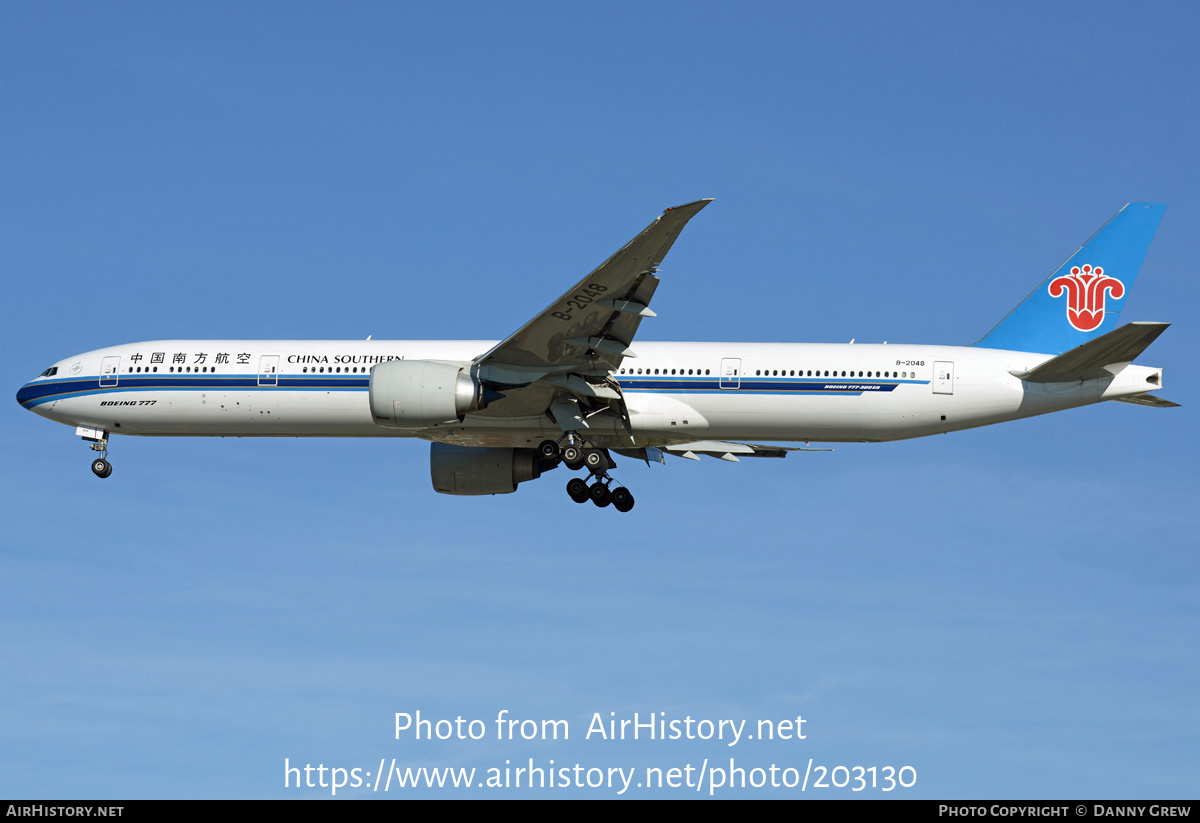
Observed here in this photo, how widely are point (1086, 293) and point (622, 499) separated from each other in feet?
44.6

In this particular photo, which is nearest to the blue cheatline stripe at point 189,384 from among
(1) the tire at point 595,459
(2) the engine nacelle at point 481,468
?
(2) the engine nacelle at point 481,468

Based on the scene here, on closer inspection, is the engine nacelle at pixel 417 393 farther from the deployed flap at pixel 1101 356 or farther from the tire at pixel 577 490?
the deployed flap at pixel 1101 356

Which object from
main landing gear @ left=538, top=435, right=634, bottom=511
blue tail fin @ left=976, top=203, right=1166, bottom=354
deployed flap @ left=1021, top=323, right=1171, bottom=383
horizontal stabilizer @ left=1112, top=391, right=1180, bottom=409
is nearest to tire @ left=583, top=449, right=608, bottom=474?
main landing gear @ left=538, top=435, right=634, bottom=511

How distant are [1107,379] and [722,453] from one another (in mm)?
10323

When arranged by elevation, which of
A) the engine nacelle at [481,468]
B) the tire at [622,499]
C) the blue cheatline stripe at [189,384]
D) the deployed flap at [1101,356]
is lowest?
the tire at [622,499]

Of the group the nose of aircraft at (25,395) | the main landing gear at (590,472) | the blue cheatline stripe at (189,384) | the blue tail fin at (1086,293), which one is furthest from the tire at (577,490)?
the nose of aircraft at (25,395)

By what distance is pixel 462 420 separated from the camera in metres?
34.0

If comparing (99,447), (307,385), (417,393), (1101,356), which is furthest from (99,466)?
(1101,356)

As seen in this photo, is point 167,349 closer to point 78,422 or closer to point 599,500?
point 78,422

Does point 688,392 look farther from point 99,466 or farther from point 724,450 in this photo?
point 99,466

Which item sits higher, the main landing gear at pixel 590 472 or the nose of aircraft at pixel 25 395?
the nose of aircraft at pixel 25 395

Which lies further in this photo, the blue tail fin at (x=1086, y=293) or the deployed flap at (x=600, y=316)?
the blue tail fin at (x=1086, y=293)

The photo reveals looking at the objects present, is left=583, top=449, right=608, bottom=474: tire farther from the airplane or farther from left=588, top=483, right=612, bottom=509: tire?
left=588, top=483, right=612, bottom=509: tire

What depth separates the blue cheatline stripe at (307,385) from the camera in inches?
1363
